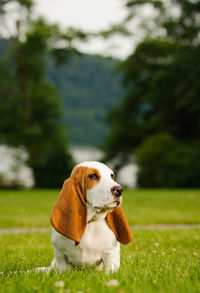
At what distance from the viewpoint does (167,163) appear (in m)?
25.2

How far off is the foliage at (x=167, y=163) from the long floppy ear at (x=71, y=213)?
22.2 meters

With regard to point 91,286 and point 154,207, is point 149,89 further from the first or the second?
point 91,286

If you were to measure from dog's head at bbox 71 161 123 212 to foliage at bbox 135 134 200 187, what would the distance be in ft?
72.6

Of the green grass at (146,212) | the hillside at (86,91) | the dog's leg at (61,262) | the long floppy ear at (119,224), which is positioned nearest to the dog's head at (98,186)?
the long floppy ear at (119,224)

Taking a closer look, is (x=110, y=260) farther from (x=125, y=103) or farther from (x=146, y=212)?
(x=125, y=103)

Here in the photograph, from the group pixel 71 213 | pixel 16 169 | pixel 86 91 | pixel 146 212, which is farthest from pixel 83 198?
pixel 86 91

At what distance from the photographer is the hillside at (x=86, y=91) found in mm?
45250

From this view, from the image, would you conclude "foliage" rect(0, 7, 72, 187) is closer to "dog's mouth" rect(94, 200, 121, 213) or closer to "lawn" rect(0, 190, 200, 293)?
"lawn" rect(0, 190, 200, 293)

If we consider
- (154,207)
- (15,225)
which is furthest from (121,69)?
(15,225)

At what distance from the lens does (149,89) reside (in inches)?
1318

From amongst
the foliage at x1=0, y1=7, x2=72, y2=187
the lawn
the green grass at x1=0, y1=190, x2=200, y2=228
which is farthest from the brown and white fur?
the foliage at x1=0, y1=7, x2=72, y2=187

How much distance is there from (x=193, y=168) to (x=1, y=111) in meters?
14.8

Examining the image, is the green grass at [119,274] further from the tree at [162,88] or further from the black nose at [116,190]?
the tree at [162,88]

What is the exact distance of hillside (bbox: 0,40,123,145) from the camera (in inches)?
1781
